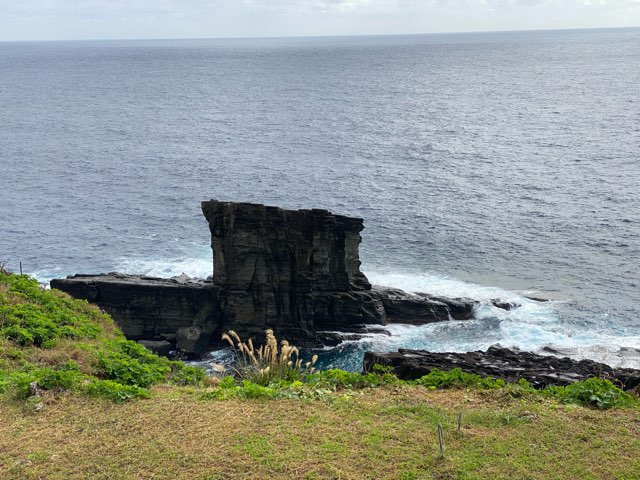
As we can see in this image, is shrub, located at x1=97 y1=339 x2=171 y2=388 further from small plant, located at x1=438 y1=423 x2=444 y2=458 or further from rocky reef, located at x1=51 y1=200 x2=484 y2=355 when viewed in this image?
rocky reef, located at x1=51 y1=200 x2=484 y2=355

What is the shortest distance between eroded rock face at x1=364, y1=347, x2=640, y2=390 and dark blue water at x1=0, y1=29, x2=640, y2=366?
1090cm

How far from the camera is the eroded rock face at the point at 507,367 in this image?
27.4 meters

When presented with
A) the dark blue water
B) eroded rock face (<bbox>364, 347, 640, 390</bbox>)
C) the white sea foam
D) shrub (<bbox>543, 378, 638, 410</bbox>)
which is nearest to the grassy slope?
shrub (<bbox>543, 378, 638, 410</bbox>)

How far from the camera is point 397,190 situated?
80.6m

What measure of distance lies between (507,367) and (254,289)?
819 inches

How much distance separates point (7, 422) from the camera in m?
Result: 17.9

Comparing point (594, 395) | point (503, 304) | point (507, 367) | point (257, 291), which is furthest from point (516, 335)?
point (594, 395)

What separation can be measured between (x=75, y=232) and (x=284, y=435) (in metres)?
57.3

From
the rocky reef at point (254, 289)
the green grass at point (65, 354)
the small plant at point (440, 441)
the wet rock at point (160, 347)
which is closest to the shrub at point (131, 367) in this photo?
the green grass at point (65, 354)

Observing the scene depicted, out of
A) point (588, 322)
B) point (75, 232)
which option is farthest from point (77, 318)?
point (75, 232)

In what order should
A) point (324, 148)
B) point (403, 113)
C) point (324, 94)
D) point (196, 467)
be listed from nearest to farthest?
1. point (196, 467)
2. point (324, 148)
3. point (403, 113)
4. point (324, 94)

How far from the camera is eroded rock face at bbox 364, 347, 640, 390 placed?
2744 cm

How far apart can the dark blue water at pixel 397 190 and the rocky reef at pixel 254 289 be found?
5115 millimetres

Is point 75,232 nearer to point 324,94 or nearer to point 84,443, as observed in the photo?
point 84,443
